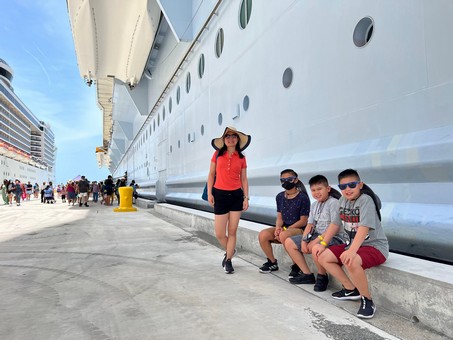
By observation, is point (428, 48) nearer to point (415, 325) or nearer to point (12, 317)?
point (415, 325)

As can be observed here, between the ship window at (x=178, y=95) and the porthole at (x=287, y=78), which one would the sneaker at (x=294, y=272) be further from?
the ship window at (x=178, y=95)

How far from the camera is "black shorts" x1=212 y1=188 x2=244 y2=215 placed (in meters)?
3.80

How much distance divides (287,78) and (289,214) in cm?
242

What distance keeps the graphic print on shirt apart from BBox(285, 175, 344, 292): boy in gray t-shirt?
0.40 ft

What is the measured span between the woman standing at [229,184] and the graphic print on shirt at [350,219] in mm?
1356

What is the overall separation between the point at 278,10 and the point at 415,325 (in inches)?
186

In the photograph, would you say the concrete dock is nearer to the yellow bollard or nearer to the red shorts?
the red shorts

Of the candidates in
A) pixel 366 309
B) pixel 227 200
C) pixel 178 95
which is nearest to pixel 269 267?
pixel 227 200

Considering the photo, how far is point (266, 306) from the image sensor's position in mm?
2625

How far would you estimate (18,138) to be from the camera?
258ft

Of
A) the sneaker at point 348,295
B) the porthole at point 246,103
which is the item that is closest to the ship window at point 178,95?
the porthole at point 246,103

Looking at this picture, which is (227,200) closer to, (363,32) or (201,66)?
(363,32)

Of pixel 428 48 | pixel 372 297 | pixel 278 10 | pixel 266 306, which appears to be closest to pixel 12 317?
pixel 266 306

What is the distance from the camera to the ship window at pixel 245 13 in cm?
628
